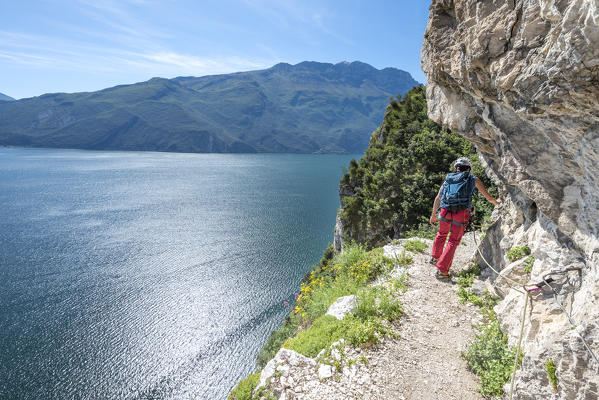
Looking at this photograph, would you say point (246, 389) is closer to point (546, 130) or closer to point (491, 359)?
point (491, 359)

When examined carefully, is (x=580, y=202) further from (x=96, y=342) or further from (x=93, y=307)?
(x=93, y=307)

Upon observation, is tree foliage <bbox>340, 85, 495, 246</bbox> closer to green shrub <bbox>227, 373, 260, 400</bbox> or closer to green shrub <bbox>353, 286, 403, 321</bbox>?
green shrub <bbox>353, 286, 403, 321</bbox>

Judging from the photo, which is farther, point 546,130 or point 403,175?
point 403,175

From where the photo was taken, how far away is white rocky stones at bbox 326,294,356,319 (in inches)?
269

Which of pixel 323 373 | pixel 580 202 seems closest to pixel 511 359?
pixel 580 202

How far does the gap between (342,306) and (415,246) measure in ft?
13.3

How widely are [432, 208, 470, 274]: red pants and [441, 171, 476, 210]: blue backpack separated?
0.57 feet

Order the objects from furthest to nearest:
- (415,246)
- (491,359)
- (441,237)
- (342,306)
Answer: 1. (415,246)
2. (441,237)
3. (342,306)
4. (491,359)

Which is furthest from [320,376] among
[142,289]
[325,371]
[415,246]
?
[142,289]

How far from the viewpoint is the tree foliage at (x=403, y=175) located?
56.8 ft

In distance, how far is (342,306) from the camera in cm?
714

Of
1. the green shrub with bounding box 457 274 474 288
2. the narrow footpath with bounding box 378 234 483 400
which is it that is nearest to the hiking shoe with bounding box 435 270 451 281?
the narrow footpath with bounding box 378 234 483 400

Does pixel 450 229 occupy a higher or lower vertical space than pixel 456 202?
lower

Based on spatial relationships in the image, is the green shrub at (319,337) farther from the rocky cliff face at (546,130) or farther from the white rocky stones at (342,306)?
the rocky cliff face at (546,130)
